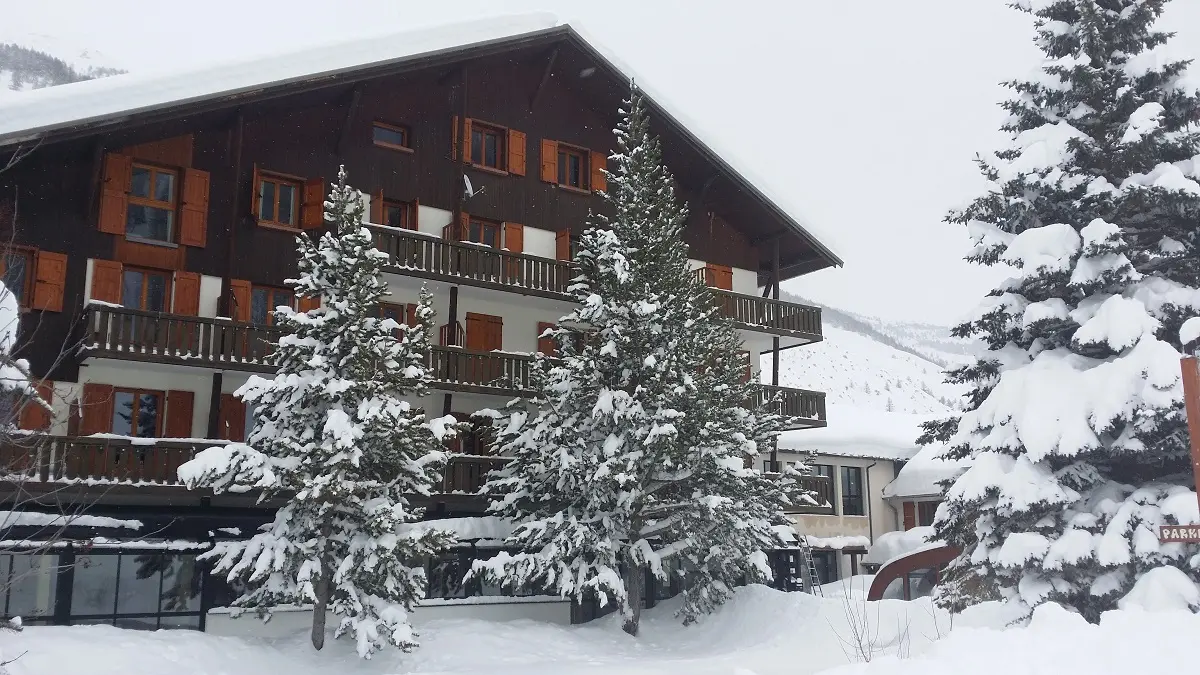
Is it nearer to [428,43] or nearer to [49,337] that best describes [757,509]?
[428,43]

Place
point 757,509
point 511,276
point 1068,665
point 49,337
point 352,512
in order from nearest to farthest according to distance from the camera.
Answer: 1. point 1068,665
2. point 352,512
3. point 49,337
4. point 757,509
5. point 511,276

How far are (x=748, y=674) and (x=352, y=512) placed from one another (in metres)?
10.8

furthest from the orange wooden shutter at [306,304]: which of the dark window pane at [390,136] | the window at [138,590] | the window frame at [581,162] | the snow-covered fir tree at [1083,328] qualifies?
the snow-covered fir tree at [1083,328]

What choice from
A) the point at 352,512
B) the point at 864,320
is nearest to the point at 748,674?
the point at 352,512

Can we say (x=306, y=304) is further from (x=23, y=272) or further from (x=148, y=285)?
(x=23, y=272)

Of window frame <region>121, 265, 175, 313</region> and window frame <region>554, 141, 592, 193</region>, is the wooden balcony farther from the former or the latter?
window frame <region>121, 265, 175, 313</region>

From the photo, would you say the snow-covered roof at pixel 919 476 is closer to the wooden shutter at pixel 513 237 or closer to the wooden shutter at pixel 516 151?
the wooden shutter at pixel 513 237

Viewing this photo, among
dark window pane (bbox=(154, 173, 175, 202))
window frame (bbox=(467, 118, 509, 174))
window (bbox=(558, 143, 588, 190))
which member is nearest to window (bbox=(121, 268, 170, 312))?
dark window pane (bbox=(154, 173, 175, 202))

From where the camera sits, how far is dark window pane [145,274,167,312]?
23766 mm

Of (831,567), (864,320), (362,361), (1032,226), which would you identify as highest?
(864,320)

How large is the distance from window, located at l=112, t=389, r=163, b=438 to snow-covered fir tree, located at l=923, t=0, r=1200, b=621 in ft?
52.6

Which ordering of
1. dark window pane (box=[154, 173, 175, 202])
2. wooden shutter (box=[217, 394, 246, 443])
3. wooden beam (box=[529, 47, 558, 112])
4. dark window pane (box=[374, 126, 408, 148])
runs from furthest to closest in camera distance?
1. wooden beam (box=[529, 47, 558, 112])
2. dark window pane (box=[374, 126, 408, 148])
3. dark window pane (box=[154, 173, 175, 202])
4. wooden shutter (box=[217, 394, 246, 443])

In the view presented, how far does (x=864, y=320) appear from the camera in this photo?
19288cm

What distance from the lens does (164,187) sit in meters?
24.3
